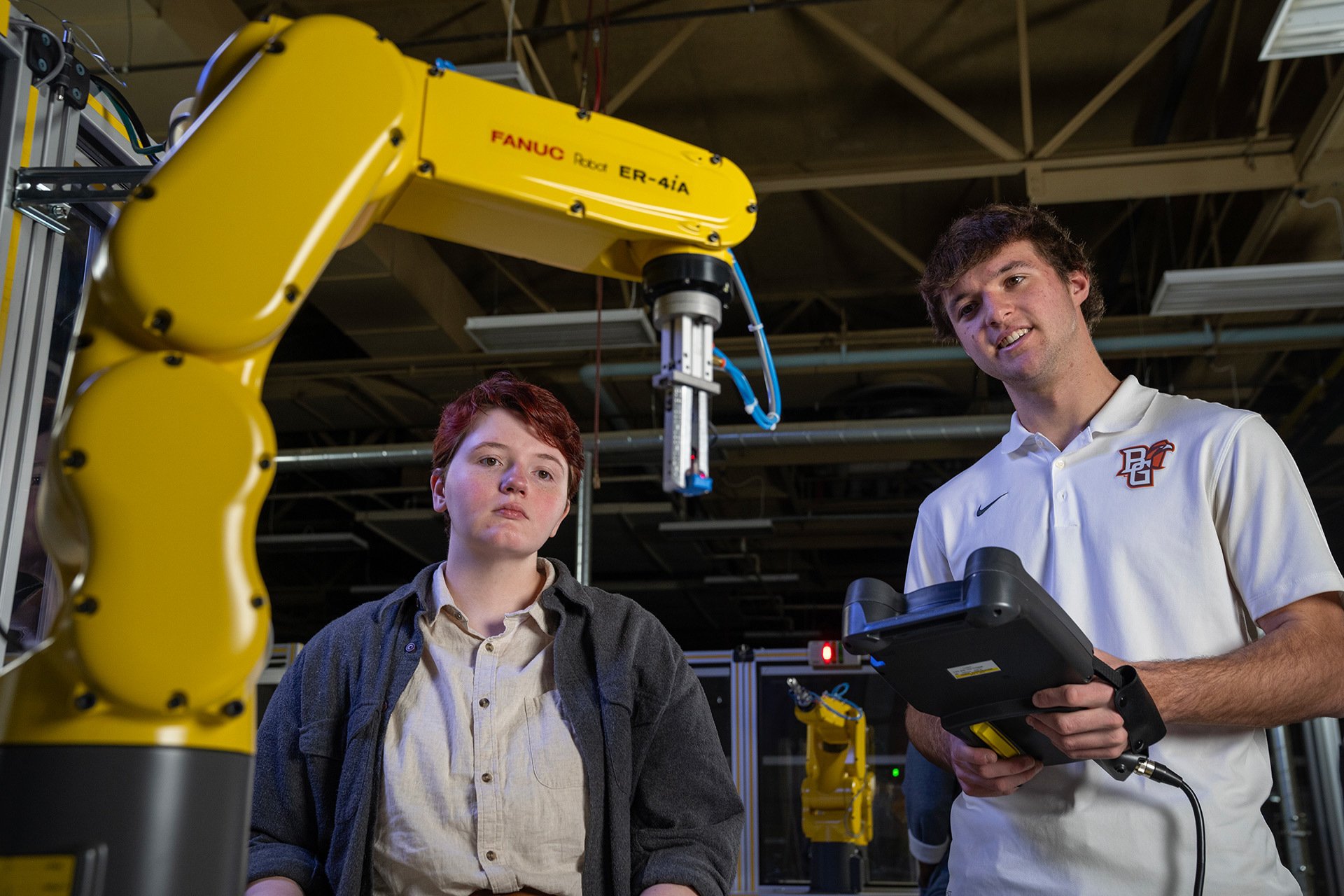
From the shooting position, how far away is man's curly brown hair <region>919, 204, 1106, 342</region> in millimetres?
1792

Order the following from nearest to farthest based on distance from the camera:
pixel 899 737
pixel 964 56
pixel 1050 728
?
pixel 1050 728 < pixel 964 56 < pixel 899 737

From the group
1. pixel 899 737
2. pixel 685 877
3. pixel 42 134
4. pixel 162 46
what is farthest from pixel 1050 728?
pixel 899 737

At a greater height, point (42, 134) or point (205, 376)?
point (42, 134)

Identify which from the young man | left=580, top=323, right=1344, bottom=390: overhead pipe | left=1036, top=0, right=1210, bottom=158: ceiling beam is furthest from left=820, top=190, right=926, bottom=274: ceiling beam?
the young man

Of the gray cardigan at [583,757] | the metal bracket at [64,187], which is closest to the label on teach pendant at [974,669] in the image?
the gray cardigan at [583,757]

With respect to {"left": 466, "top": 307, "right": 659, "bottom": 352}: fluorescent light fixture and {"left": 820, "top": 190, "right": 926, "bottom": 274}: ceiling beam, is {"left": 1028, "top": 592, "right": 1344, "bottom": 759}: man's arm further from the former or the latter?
{"left": 820, "top": 190, "right": 926, "bottom": 274}: ceiling beam

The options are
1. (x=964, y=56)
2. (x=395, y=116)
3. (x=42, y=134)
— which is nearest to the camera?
(x=395, y=116)

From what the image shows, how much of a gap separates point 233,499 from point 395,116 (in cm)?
39

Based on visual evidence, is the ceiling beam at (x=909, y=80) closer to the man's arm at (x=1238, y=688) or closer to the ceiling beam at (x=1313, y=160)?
the ceiling beam at (x=1313, y=160)

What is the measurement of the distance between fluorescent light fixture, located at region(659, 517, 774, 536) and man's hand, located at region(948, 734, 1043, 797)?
748 cm

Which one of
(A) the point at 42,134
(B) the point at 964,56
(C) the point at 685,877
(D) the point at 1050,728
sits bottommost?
(C) the point at 685,877

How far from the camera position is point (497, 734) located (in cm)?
150

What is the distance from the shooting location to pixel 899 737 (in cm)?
616

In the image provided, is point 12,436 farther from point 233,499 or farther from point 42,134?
point 233,499
